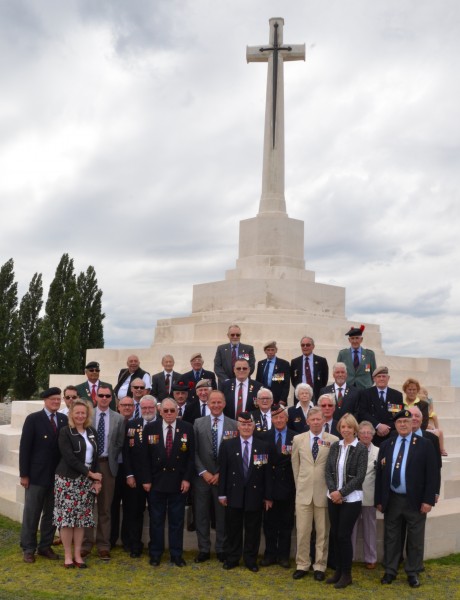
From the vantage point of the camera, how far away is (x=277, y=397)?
29.2 feet

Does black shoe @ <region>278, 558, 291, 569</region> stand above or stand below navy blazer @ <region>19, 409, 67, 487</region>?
below

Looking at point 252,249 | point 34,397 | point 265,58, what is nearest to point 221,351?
point 252,249

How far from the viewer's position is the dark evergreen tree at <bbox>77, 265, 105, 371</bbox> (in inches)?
1266

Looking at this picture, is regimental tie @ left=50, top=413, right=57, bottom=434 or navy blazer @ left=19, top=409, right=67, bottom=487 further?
regimental tie @ left=50, top=413, right=57, bottom=434

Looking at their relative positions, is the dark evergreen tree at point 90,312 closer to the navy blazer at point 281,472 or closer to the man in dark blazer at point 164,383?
the man in dark blazer at point 164,383

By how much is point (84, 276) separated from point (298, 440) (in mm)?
27645

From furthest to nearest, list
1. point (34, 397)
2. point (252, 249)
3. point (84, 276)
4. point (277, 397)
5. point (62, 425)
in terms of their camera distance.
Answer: point (84, 276), point (34, 397), point (252, 249), point (277, 397), point (62, 425)

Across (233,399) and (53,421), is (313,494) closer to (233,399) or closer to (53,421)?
(233,399)

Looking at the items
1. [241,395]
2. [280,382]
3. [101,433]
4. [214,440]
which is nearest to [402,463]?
[214,440]

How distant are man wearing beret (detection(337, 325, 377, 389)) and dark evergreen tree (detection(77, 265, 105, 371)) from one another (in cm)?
2417

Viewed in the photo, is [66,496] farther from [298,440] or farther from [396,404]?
[396,404]

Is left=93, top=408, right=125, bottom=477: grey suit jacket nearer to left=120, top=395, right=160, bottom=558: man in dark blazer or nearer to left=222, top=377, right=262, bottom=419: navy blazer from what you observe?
left=120, top=395, right=160, bottom=558: man in dark blazer

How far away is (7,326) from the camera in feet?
97.1

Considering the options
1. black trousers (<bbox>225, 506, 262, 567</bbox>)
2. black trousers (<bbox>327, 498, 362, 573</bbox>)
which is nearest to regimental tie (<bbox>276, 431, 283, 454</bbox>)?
black trousers (<bbox>225, 506, 262, 567</bbox>)
